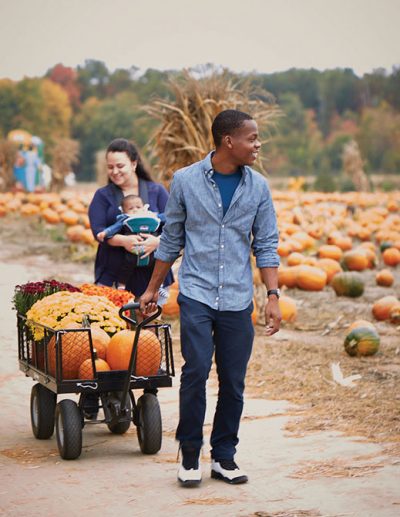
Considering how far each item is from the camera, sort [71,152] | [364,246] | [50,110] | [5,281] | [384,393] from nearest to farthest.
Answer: [384,393]
[5,281]
[364,246]
[71,152]
[50,110]

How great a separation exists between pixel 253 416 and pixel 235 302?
5.68 ft

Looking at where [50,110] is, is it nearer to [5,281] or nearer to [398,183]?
[398,183]

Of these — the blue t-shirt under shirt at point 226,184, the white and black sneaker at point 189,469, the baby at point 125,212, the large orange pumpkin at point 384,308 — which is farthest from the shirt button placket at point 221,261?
the large orange pumpkin at point 384,308

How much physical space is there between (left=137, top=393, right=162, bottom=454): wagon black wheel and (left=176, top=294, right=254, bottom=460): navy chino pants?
473 mm

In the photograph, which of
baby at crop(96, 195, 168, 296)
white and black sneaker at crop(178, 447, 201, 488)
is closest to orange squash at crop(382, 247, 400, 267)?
baby at crop(96, 195, 168, 296)

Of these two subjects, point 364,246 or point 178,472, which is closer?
point 178,472

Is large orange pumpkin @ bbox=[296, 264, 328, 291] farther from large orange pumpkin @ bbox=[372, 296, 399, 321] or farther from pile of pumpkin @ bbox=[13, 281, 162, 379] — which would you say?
pile of pumpkin @ bbox=[13, 281, 162, 379]

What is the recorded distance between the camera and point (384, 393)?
6695 mm

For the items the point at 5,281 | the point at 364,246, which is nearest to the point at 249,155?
the point at 5,281

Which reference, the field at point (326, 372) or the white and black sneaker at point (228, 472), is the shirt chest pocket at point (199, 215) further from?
the field at point (326, 372)

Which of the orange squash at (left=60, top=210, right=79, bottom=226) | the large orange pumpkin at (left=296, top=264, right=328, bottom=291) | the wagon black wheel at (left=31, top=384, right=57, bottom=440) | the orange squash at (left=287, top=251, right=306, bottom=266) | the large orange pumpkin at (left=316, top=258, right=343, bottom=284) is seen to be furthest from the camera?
the orange squash at (left=60, top=210, right=79, bottom=226)

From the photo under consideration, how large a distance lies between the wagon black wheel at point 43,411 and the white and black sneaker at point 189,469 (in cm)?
114

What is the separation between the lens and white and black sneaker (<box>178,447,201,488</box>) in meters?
4.66

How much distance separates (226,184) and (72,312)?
1255 mm
